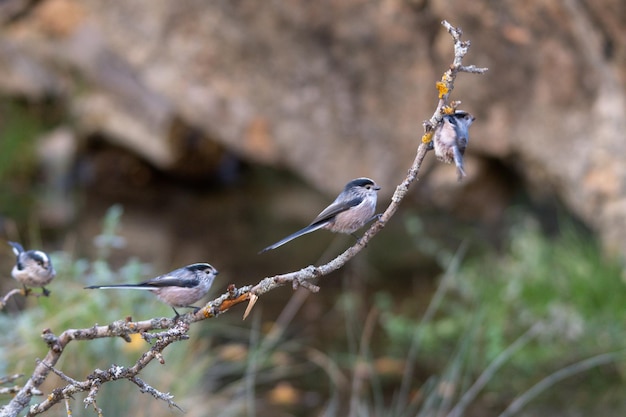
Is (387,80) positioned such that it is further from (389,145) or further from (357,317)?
(357,317)

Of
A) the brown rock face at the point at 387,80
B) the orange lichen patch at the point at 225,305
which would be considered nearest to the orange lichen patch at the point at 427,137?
the orange lichen patch at the point at 225,305

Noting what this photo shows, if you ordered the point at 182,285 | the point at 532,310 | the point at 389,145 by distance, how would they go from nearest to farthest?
the point at 182,285 < the point at 532,310 < the point at 389,145

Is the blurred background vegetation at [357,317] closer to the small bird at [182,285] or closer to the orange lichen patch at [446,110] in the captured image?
the small bird at [182,285]

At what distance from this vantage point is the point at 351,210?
5.65 feet

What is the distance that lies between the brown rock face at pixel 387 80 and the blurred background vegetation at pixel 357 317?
583mm

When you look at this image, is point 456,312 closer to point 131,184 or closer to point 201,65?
point 201,65

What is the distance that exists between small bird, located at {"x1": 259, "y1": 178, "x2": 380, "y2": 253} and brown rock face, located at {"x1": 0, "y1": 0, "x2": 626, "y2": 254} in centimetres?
263

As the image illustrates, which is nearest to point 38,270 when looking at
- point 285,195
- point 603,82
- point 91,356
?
point 91,356

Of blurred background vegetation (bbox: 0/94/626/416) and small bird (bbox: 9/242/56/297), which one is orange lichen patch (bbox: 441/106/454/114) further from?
Result: blurred background vegetation (bbox: 0/94/626/416)

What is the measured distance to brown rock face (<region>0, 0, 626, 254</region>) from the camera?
14.8ft

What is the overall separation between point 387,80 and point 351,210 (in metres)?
3.61

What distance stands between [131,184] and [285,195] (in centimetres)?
181

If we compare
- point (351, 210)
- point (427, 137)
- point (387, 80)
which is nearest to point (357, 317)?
point (387, 80)

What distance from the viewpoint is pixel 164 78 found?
5953 millimetres
